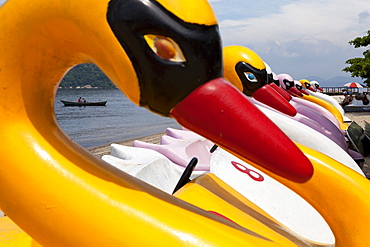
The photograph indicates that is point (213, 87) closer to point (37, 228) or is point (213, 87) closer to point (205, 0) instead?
point (205, 0)

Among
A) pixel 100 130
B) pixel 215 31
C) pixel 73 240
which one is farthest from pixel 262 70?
pixel 100 130

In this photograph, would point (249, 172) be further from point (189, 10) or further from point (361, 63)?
point (361, 63)

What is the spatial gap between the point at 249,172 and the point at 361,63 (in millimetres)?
21197

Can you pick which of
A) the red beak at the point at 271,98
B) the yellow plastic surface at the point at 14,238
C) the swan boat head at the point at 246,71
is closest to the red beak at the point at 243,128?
the yellow plastic surface at the point at 14,238

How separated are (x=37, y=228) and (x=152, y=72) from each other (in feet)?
1.87

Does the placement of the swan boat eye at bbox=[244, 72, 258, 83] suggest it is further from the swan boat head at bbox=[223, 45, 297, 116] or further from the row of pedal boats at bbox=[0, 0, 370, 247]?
the row of pedal boats at bbox=[0, 0, 370, 247]

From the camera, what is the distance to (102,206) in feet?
3.56

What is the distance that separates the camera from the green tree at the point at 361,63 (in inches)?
823

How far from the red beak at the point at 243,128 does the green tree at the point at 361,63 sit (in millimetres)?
22134

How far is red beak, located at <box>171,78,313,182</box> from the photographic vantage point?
1.03 metres

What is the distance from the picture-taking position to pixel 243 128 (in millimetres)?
1027

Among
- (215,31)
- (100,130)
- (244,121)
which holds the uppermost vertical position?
(215,31)

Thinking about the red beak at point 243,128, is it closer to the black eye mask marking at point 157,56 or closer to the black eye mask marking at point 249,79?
the black eye mask marking at point 157,56

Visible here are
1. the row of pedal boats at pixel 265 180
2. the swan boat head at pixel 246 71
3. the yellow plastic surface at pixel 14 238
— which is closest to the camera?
the yellow plastic surface at pixel 14 238
